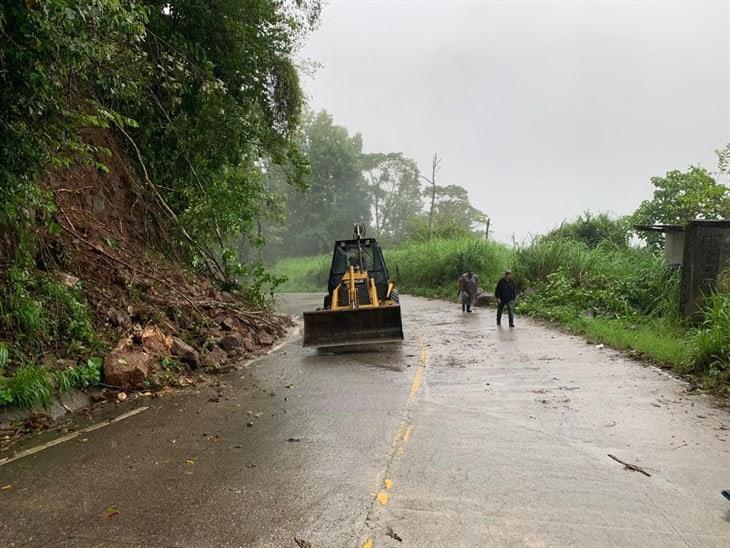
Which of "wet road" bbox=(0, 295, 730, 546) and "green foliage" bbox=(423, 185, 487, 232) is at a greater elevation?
"green foliage" bbox=(423, 185, 487, 232)

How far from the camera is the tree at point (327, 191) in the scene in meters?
55.9

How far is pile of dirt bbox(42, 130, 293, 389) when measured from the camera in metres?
8.20

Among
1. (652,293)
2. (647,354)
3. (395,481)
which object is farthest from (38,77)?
(652,293)

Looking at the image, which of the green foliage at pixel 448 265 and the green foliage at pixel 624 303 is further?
the green foliage at pixel 448 265

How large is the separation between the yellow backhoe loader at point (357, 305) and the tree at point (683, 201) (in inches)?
460

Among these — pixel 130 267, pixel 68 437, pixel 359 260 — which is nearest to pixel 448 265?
pixel 359 260

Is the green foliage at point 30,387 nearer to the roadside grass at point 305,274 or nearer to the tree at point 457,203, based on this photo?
the roadside grass at point 305,274

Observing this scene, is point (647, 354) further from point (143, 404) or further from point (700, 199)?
point (700, 199)

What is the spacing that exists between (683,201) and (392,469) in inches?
781

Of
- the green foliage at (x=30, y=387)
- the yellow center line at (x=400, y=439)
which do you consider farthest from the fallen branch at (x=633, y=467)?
the green foliage at (x=30, y=387)

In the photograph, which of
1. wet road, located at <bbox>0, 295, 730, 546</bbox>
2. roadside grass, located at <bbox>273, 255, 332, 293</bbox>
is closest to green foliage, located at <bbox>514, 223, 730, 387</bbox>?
wet road, located at <bbox>0, 295, 730, 546</bbox>

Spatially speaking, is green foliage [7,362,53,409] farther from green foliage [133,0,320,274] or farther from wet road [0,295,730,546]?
green foliage [133,0,320,274]

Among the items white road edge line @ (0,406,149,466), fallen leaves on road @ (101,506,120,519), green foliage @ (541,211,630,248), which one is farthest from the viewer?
green foliage @ (541,211,630,248)

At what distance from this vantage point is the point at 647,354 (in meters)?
9.59
